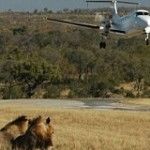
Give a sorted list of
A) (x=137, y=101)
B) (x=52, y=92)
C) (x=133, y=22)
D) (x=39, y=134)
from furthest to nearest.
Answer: (x=52, y=92), (x=137, y=101), (x=133, y=22), (x=39, y=134)

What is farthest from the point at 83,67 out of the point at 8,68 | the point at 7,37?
the point at 7,37

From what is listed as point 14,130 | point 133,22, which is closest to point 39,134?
point 14,130

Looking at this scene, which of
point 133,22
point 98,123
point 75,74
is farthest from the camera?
point 75,74

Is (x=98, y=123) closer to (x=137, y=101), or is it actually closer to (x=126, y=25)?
(x=126, y=25)

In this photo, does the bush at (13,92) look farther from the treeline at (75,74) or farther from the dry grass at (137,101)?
the dry grass at (137,101)

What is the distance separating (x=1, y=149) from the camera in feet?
51.6

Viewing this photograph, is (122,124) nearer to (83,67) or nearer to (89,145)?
(89,145)

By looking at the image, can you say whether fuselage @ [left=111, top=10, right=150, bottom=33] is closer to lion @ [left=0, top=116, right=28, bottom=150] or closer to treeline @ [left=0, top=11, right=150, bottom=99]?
treeline @ [left=0, top=11, right=150, bottom=99]

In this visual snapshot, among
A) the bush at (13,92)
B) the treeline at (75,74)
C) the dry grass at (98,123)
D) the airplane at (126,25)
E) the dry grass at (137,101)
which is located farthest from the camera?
the treeline at (75,74)

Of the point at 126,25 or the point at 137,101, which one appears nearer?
the point at 126,25

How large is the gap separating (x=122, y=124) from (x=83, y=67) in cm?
6490

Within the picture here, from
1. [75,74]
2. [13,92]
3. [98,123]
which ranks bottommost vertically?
[98,123]

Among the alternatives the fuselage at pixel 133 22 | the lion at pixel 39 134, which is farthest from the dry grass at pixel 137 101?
the lion at pixel 39 134

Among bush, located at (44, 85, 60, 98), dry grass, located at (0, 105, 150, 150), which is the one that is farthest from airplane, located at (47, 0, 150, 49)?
bush, located at (44, 85, 60, 98)
